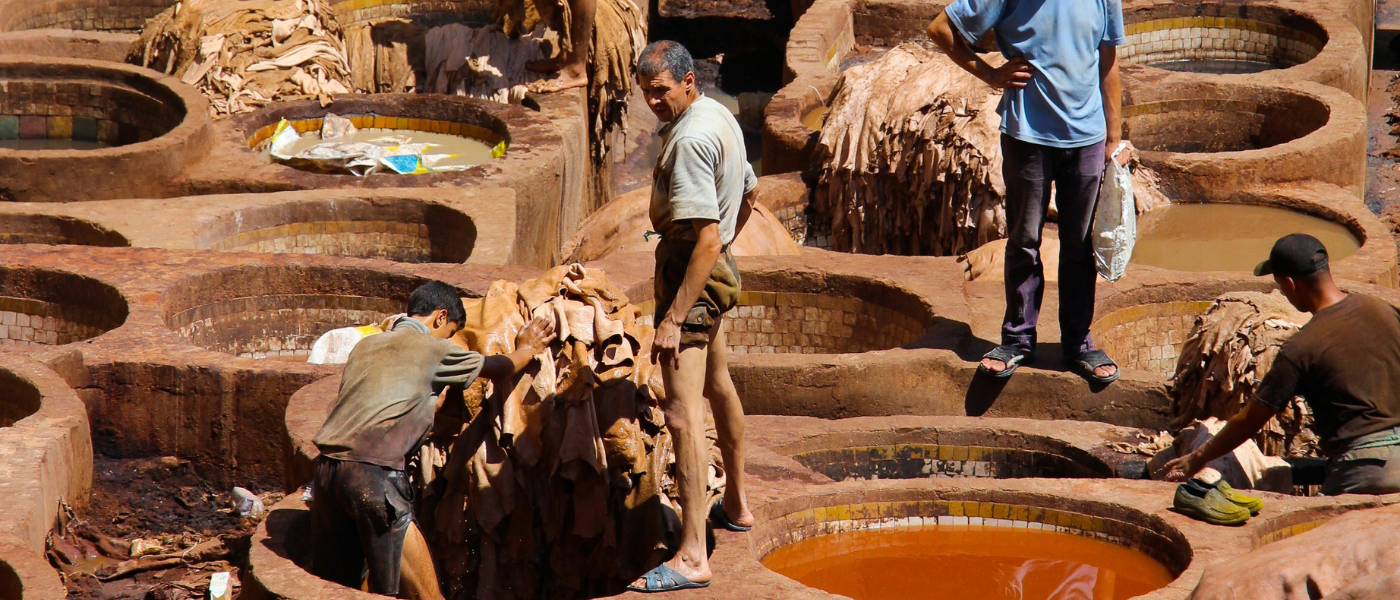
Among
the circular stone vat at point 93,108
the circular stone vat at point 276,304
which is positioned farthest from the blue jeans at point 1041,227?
the circular stone vat at point 93,108

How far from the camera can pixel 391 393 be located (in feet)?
17.7

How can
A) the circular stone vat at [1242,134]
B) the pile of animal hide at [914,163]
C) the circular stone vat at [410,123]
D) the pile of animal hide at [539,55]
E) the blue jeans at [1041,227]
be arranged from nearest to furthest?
the blue jeans at [1041,227], the pile of animal hide at [914,163], the circular stone vat at [1242,134], the circular stone vat at [410,123], the pile of animal hide at [539,55]

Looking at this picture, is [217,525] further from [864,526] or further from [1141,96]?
[1141,96]

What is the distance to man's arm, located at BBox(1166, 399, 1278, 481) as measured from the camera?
5445mm

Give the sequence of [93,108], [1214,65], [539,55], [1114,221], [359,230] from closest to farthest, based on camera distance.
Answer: [1114,221] → [359,230] → [93,108] → [539,55] → [1214,65]

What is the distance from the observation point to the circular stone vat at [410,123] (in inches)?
471

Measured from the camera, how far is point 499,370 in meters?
5.59

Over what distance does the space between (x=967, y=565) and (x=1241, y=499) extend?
0.89 meters

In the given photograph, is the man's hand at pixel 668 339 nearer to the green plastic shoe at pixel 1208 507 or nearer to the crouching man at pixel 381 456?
the crouching man at pixel 381 456

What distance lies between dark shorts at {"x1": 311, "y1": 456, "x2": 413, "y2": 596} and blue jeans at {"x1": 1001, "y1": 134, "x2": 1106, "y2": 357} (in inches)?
108

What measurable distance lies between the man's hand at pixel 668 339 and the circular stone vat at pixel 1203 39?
37.3 ft

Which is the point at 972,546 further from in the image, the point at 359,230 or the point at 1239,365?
the point at 359,230

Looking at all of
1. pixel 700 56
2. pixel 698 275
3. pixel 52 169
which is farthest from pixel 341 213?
pixel 700 56

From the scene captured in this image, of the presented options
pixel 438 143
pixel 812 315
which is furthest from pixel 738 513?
pixel 438 143
